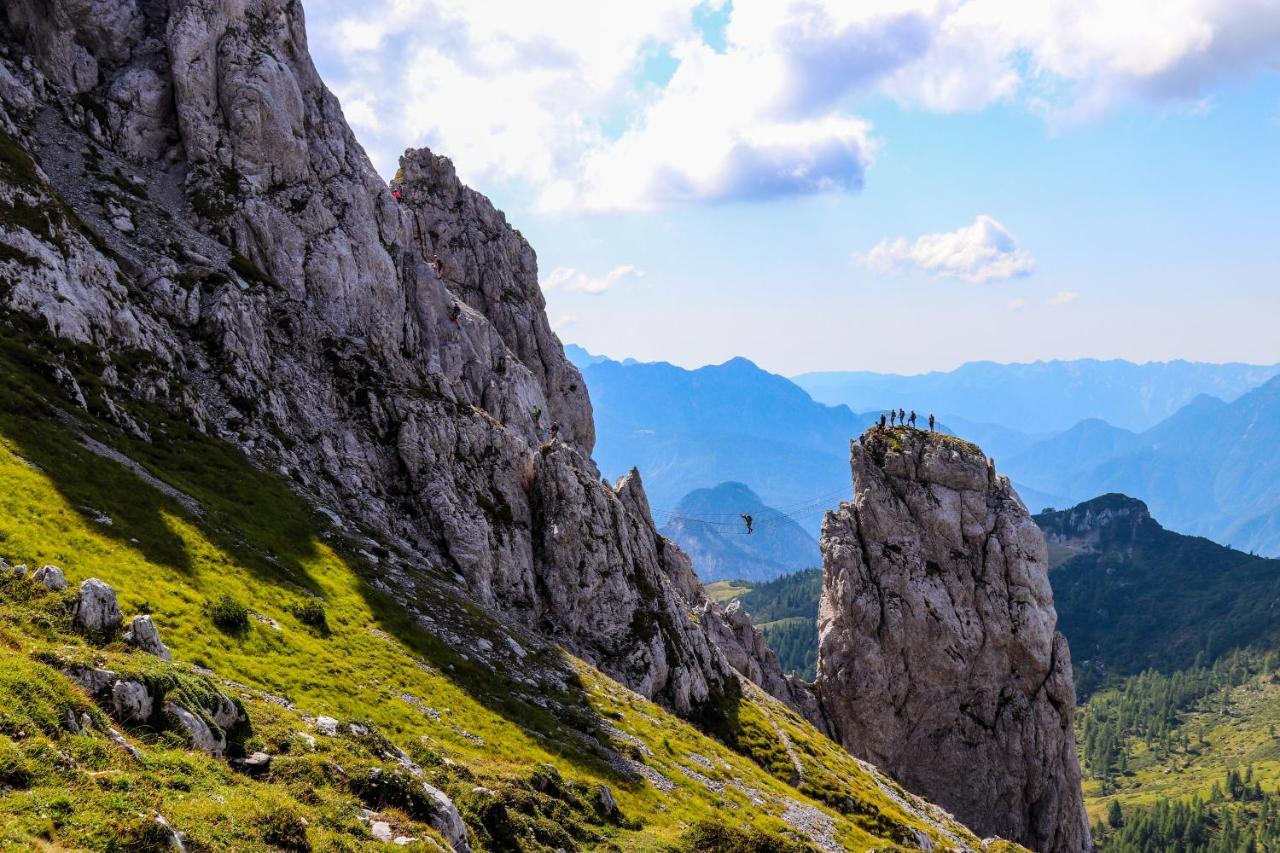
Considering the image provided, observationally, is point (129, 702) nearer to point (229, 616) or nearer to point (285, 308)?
point (229, 616)

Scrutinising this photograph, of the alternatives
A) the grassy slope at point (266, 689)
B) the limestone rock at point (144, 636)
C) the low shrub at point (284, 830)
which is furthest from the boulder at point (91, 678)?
the low shrub at point (284, 830)

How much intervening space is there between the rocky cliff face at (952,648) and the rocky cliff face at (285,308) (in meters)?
38.1

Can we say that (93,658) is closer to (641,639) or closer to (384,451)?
(384,451)

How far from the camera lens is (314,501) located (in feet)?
240

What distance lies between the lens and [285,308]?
8712 centimetres

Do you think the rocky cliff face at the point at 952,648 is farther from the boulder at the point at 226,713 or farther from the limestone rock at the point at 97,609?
the limestone rock at the point at 97,609

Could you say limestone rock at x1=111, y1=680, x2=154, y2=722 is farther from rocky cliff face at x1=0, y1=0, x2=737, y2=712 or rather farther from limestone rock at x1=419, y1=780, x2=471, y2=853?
rocky cliff face at x1=0, y1=0, x2=737, y2=712

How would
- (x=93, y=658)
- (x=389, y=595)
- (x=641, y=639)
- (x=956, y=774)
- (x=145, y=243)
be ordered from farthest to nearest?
(x=956, y=774), (x=641, y=639), (x=145, y=243), (x=389, y=595), (x=93, y=658)

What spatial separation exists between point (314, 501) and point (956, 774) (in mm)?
105227

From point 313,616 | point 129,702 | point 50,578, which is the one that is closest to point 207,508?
point 313,616

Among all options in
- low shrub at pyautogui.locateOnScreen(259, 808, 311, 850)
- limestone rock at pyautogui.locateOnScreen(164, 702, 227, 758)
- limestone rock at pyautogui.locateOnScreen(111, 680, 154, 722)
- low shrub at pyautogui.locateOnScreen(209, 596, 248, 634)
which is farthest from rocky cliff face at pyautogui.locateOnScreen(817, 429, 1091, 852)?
limestone rock at pyautogui.locateOnScreen(111, 680, 154, 722)

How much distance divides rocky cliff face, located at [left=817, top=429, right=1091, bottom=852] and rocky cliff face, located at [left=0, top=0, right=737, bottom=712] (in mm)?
38139

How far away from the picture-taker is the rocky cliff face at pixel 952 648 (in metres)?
124

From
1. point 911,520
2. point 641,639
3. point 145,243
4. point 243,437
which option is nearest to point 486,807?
point 243,437
